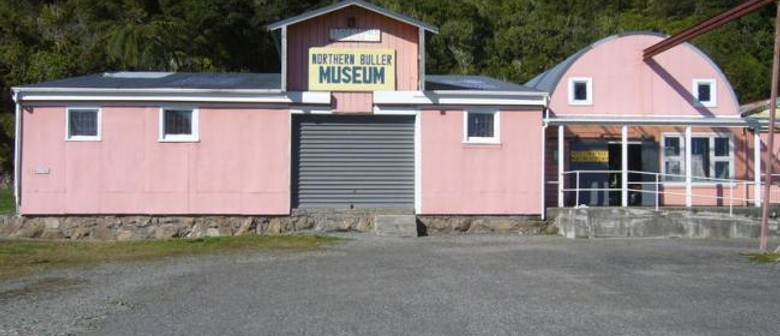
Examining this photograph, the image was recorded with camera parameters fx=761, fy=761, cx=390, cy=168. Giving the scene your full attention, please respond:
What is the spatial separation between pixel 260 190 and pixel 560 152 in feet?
26.5

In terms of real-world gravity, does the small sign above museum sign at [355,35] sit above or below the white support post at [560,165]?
above

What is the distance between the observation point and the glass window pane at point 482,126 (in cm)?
1989

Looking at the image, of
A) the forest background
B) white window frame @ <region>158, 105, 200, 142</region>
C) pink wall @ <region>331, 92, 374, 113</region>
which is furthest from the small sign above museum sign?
the forest background

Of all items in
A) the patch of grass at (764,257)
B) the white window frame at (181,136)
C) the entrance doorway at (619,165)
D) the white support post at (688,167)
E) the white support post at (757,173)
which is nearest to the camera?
the patch of grass at (764,257)

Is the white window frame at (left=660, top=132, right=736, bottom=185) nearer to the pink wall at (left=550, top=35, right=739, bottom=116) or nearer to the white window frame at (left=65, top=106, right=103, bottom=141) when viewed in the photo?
the pink wall at (left=550, top=35, right=739, bottom=116)

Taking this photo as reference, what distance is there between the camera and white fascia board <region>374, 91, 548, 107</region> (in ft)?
63.5

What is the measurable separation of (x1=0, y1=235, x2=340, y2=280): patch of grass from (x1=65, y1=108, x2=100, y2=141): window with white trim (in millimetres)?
2737

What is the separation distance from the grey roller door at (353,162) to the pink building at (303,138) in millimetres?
26

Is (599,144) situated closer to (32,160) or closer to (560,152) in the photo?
(560,152)

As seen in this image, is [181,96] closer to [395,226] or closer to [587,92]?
[395,226]

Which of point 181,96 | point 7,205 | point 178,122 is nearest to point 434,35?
point 7,205

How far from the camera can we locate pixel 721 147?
2319 cm

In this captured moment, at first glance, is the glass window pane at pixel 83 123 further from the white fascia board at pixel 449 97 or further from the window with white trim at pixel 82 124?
the white fascia board at pixel 449 97

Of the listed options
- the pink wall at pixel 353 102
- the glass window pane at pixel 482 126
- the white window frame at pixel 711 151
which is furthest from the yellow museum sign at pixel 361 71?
the white window frame at pixel 711 151
